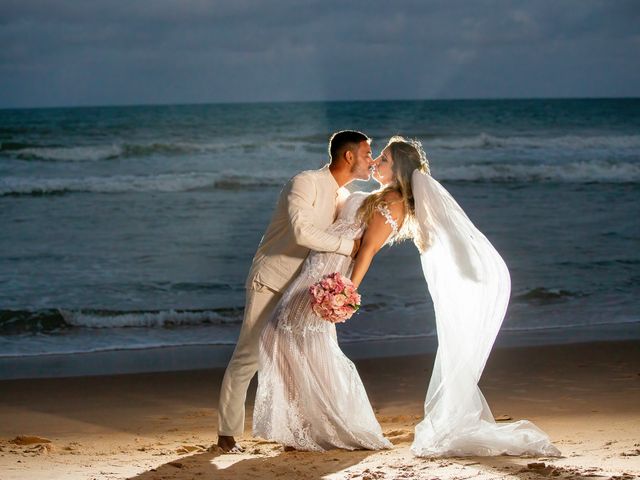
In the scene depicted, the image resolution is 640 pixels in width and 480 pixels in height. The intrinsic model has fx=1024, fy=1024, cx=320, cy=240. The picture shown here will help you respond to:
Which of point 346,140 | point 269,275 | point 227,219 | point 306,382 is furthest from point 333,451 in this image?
point 227,219

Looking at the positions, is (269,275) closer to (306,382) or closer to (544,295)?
(306,382)

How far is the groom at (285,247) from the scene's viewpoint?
5133 millimetres

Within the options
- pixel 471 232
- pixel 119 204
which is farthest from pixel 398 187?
pixel 119 204

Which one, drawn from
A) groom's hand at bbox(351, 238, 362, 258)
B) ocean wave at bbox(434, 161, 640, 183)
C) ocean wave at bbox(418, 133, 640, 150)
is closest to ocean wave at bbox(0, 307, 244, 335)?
groom's hand at bbox(351, 238, 362, 258)

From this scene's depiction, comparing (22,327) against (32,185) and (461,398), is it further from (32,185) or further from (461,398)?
(32,185)

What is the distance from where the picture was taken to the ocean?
32.5 ft

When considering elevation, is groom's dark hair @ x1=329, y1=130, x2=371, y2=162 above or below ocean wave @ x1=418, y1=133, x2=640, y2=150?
below

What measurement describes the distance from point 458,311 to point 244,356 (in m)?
1.14

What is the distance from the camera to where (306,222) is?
5020 millimetres

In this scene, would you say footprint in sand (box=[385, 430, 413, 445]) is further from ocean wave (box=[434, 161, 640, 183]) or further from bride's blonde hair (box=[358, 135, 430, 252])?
ocean wave (box=[434, 161, 640, 183])

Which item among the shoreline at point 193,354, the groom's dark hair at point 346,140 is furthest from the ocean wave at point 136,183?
the groom's dark hair at point 346,140

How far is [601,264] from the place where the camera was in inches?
501

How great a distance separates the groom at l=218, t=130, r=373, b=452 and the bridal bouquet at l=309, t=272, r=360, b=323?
16 centimetres

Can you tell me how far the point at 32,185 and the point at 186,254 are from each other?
8.40 meters
